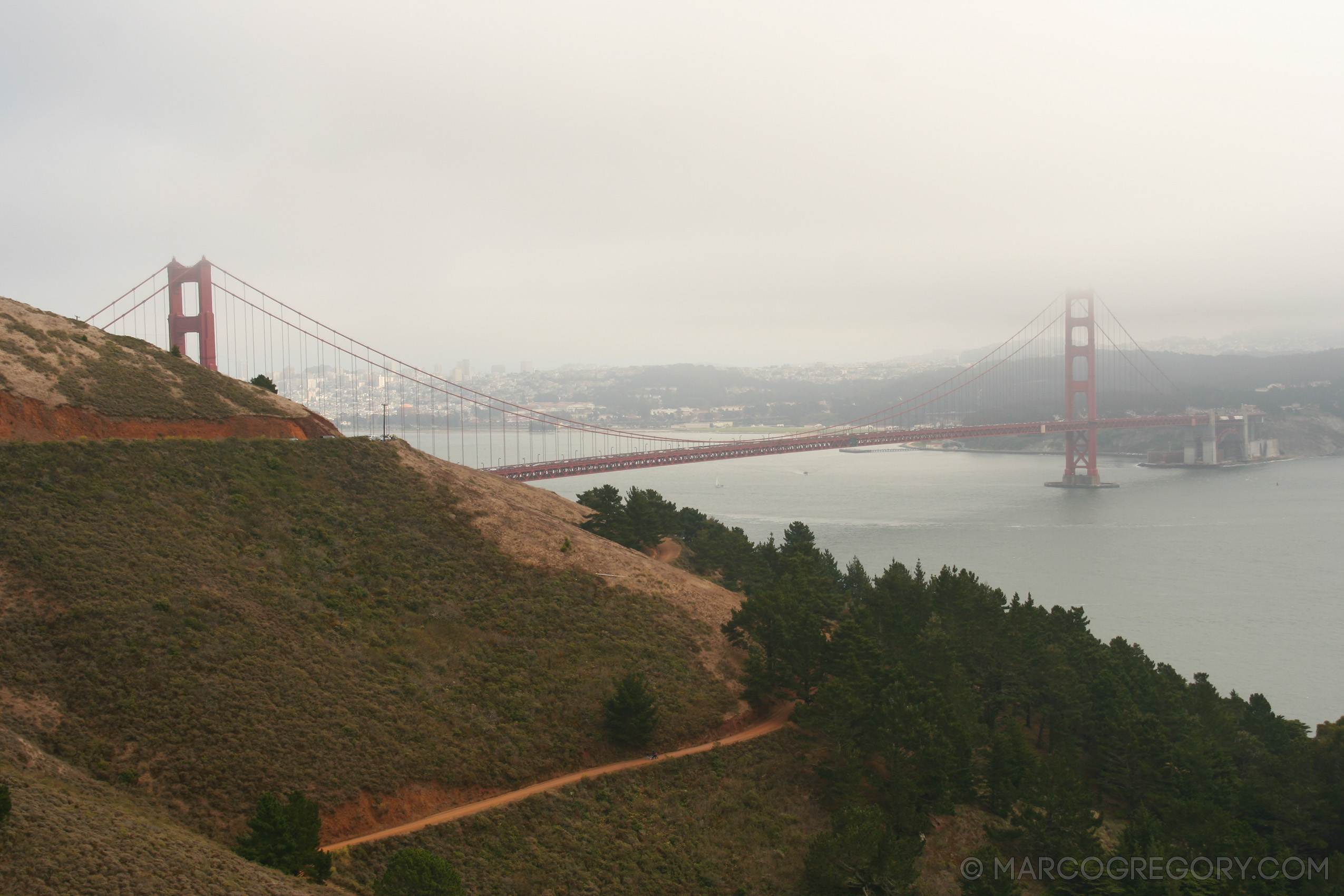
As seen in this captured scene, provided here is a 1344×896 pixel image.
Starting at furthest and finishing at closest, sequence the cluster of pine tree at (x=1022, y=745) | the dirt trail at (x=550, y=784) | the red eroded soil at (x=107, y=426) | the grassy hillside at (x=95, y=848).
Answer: the red eroded soil at (x=107, y=426)
the cluster of pine tree at (x=1022, y=745)
the dirt trail at (x=550, y=784)
the grassy hillside at (x=95, y=848)

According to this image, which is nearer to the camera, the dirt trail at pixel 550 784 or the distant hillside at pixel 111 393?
the dirt trail at pixel 550 784

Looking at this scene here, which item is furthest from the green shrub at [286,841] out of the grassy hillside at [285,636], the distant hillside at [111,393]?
the distant hillside at [111,393]

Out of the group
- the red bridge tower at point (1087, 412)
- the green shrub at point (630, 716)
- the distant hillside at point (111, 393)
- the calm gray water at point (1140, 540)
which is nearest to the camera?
the green shrub at point (630, 716)

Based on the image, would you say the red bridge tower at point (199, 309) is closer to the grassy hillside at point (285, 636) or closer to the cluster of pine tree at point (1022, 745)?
the grassy hillside at point (285, 636)

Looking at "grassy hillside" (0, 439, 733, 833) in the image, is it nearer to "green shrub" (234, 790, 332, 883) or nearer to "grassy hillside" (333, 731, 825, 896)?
"grassy hillside" (333, 731, 825, 896)

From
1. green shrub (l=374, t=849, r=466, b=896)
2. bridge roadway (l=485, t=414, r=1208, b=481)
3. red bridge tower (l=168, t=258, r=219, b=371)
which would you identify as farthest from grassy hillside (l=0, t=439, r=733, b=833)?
bridge roadway (l=485, t=414, r=1208, b=481)

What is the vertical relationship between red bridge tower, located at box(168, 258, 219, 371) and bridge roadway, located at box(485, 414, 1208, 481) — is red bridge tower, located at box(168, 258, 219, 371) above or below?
above

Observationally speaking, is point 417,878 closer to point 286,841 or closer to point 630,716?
point 286,841
